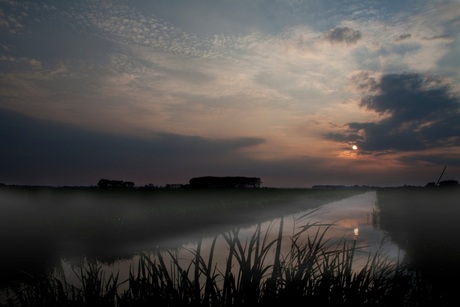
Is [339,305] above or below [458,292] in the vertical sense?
above

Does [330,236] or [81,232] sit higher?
[330,236]

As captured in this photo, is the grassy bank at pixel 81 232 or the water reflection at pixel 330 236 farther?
the grassy bank at pixel 81 232

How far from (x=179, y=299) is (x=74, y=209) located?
47215 mm

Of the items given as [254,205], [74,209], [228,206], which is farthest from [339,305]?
[254,205]

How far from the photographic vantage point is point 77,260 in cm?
2220

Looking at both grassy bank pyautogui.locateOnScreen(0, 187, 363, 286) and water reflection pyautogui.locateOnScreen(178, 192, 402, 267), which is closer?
water reflection pyautogui.locateOnScreen(178, 192, 402, 267)

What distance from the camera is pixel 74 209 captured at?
160 ft

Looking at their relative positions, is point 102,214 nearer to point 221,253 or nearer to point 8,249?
point 8,249

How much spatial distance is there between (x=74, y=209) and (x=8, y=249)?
24801 mm

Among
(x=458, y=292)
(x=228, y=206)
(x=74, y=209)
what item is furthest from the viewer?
Result: (x=228, y=206)

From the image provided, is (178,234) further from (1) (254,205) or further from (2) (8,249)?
(1) (254,205)

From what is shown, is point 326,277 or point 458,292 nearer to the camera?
point 326,277

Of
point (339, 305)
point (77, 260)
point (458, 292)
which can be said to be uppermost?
point (339, 305)

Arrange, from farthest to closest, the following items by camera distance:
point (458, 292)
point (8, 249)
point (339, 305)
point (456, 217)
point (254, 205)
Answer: point (254, 205)
point (456, 217)
point (8, 249)
point (458, 292)
point (339, 305)
